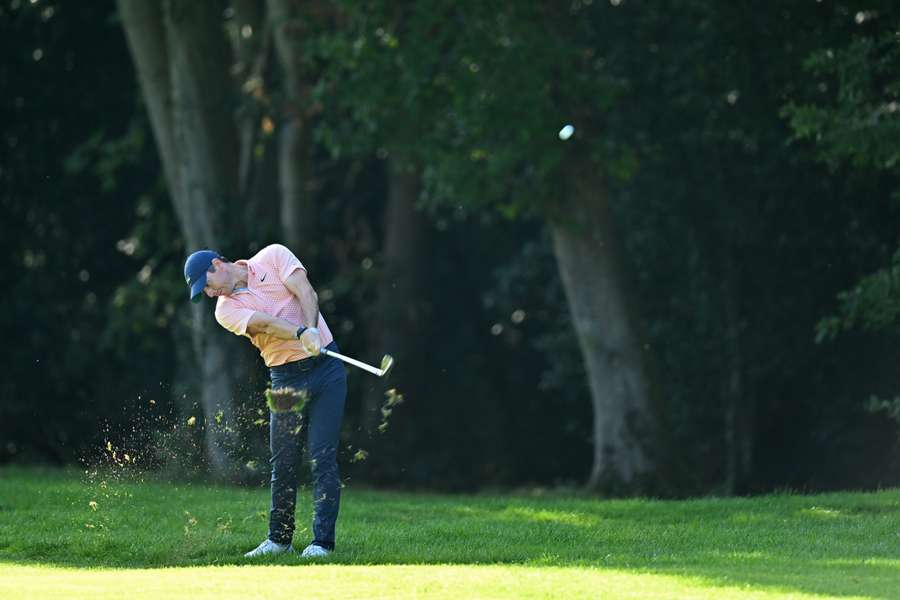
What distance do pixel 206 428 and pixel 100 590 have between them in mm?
9892

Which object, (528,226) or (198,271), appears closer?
(198,271)

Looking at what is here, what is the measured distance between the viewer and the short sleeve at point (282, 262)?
→ 10.4 meters

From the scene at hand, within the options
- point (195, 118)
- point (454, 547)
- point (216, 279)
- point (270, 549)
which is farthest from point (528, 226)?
point (216, 279)

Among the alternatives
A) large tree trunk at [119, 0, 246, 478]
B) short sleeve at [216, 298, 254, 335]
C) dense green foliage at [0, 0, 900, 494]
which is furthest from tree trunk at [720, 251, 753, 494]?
short sleeve at [216, 298, 254, 335]

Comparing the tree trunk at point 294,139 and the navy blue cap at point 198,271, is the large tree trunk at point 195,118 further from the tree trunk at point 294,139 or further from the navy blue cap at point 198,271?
the navy blue cap at point 198,271

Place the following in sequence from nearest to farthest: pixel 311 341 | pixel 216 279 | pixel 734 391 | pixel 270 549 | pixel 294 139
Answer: pixel 311 341 → pixel 216 279 → pixel 270 549 → pixel 734 391 → pixel 294 139

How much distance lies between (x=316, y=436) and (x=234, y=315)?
2.84 feet

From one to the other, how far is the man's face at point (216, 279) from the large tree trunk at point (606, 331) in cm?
975

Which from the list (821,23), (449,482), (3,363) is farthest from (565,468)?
(821,23)

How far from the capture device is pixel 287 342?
10.4 metres

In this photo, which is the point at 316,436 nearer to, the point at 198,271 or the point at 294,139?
the point at 198,271

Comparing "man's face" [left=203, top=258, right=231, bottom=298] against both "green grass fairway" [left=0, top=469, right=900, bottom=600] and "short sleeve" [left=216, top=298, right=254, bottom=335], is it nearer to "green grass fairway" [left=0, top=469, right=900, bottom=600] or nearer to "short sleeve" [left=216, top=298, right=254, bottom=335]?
"short sleeve" [left=216, top=298, right=254, bottom=335]

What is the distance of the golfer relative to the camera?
10.3 m

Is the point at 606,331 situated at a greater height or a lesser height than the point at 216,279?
greater
